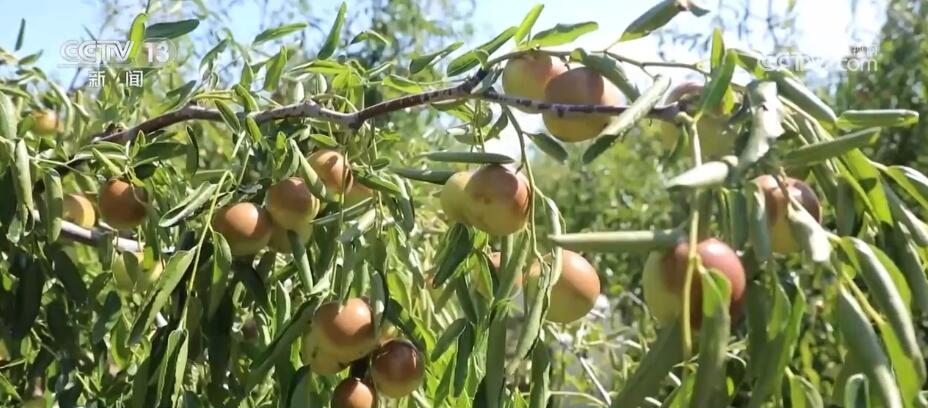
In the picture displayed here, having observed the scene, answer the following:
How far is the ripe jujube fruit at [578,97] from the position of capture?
0.52 m

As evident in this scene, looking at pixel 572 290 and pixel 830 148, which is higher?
pixel 830 148

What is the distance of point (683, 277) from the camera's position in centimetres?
36

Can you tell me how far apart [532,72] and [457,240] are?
110 millimetres

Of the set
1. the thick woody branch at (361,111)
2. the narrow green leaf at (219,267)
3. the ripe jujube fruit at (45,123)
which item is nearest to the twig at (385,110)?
the thick woody branch at (361,111)

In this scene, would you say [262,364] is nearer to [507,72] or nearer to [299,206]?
[299,206]

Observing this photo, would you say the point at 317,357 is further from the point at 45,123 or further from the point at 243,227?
the point at 45,123

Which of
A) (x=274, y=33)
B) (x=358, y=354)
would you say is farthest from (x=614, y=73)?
(x=274, y=33)

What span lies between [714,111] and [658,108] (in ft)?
0.09

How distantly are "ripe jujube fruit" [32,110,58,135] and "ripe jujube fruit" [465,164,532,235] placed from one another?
25.1 inches

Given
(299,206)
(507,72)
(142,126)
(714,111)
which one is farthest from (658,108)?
(142,126)

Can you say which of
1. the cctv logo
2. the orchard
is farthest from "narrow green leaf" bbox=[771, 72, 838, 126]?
the cctv logo

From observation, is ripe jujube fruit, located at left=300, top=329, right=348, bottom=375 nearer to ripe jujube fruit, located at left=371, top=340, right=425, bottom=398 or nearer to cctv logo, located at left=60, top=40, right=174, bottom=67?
ripe jujube fruit, located at left=371, top=340, right=425, bottom=398

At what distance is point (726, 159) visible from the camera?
0.36m

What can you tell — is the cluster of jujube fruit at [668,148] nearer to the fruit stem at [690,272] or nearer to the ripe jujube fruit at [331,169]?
the fruit stem at [690,272]
